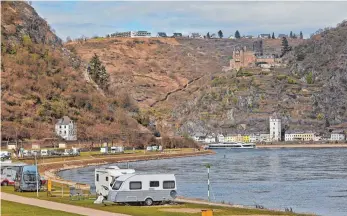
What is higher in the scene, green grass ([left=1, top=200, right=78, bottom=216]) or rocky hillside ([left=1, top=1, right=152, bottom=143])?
rocky hillside ([left=1, top=1, right=152, bottom=143])

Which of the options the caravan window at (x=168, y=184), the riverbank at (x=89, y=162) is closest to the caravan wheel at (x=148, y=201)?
the caravan window at (x=168, y=184)

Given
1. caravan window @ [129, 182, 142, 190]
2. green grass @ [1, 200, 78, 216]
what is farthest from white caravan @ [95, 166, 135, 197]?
green grass @ [1, 200, 78, 216]

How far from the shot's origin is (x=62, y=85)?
185875 mm

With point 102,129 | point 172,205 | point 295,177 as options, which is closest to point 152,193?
point 172,205

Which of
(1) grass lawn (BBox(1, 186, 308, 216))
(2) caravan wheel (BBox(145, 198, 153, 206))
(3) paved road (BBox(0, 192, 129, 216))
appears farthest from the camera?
(2) caravan wheel (BBox(145, 198, 153, 206))

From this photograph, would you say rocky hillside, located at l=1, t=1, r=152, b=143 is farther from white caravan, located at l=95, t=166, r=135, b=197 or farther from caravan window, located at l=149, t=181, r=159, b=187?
caravan window, located at l=149, t=181, r=159, b=187

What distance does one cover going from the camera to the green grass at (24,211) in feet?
139

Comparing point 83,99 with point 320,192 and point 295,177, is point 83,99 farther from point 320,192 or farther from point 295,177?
point 320,192

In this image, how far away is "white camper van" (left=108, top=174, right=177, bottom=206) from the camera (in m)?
48.4

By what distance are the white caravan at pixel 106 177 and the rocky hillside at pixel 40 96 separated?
9344cm

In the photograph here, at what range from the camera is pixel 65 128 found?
535 ft

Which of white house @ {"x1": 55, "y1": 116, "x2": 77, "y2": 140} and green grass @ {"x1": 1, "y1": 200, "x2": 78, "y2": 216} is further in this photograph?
white house @ {"x1": 55, "y1": 116, "x2": 77, "y2": 140}

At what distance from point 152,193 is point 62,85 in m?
140

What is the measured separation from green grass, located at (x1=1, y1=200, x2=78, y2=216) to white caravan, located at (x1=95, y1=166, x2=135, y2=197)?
19.1ft
